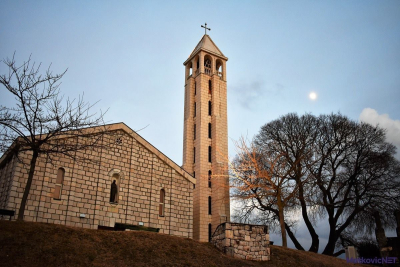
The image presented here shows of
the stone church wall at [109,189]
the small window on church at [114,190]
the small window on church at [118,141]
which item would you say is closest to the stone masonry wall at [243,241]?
the stone church wall at [109,189]

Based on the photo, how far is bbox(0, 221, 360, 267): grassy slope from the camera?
54.6 feet

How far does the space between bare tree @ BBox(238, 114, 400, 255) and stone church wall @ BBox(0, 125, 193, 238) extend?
9.09m

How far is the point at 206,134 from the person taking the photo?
43781 millimetres

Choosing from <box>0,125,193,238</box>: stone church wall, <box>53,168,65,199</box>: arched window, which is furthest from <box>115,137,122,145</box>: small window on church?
<box>53,168,65,199</box>: arched window

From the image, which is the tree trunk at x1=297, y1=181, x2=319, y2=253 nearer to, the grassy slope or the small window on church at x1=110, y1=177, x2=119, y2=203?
the grassy slope

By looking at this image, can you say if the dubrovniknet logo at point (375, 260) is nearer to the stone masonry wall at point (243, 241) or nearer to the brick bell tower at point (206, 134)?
the stone masonry wall at point (243, 241)

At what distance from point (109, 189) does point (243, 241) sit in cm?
1008

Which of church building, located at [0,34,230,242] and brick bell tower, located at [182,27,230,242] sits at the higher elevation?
brick bell tower, located at [182,27,230,242]

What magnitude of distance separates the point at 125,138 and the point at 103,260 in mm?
13164

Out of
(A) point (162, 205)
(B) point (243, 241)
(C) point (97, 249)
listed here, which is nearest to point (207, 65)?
(A) point (162, 205)

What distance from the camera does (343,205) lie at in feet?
117

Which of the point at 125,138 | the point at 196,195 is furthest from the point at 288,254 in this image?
→ the point at 196,195

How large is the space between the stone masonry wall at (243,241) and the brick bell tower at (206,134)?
13.3 meters

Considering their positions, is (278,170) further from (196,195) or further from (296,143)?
(196,195)
